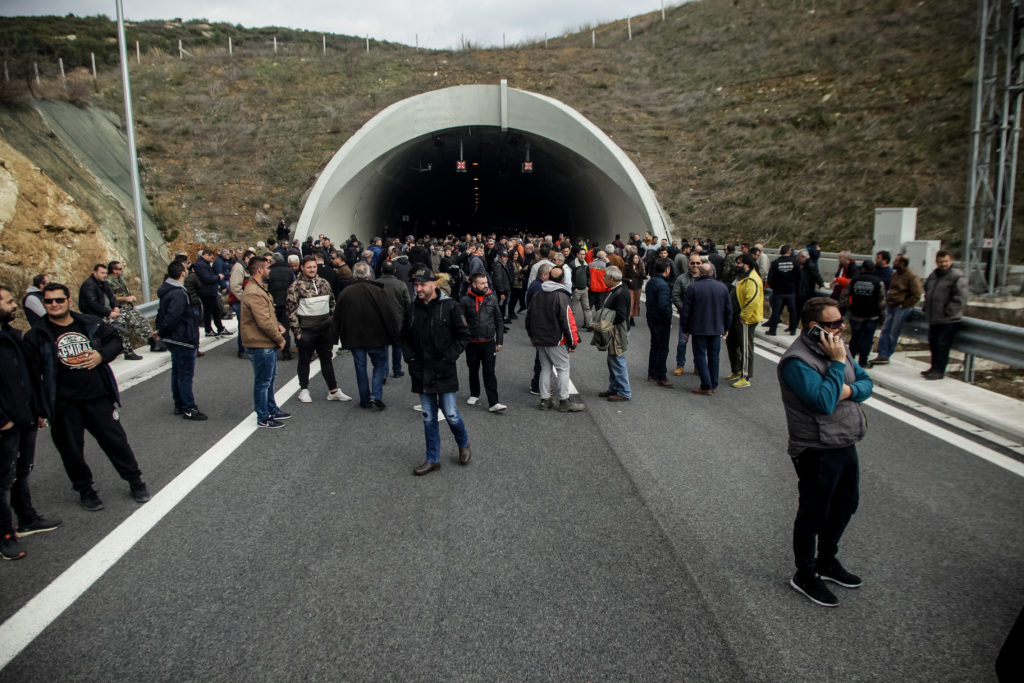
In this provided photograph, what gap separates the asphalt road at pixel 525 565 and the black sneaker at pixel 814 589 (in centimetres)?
6

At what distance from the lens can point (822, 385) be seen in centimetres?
376

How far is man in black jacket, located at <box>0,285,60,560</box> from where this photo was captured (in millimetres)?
4625

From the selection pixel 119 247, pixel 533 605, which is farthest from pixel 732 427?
pixel 119 247

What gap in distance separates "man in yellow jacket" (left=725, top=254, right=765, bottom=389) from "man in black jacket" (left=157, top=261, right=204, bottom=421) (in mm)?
7322

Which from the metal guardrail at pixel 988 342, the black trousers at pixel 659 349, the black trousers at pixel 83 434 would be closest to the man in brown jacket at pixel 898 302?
the metal guardrail at pixel 988 342

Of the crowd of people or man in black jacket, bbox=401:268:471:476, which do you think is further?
man in black jacket, bbox=401:268:471:476

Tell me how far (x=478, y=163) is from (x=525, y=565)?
34.5 meters

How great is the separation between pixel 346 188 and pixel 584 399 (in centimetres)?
2024

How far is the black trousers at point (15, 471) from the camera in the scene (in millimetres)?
4625

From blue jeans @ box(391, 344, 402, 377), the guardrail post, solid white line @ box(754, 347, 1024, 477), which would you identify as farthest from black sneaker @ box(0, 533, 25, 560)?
the guardrail post

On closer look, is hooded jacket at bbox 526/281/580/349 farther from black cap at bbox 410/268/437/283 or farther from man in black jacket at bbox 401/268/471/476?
man in black jacket at bbox 401/268/471/476

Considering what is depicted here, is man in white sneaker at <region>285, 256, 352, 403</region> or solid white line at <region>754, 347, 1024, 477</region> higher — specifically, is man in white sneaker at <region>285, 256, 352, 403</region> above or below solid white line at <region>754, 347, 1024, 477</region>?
above

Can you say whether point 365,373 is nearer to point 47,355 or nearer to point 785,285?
point 47,355

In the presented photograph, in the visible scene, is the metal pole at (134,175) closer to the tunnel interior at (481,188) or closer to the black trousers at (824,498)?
the tunnel interior at (481,188)
